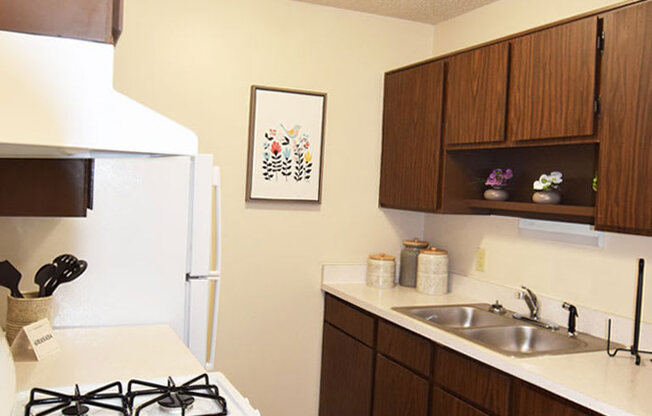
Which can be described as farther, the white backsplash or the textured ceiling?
the textured ceiling

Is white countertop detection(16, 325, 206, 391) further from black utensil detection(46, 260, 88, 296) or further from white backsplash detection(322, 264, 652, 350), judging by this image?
white backsplash detection(322, 264, 652, 350)

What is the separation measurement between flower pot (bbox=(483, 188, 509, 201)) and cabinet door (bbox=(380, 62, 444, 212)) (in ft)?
0.90

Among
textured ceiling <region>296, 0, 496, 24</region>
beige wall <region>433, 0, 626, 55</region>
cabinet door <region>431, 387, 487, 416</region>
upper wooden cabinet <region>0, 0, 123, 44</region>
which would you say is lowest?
cabinet door <region>431, 387, 487, 416</region>

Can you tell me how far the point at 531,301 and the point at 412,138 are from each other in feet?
3.50

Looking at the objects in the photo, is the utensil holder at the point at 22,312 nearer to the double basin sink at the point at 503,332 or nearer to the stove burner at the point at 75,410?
the stove burner at the point at 75,410

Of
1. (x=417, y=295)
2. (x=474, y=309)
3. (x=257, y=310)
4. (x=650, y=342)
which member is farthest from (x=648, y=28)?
(x=257, y=310)

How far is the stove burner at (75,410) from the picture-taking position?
1431 mm

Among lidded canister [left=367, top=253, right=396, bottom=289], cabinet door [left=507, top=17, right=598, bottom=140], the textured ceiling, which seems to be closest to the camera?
cabinet door [left=507, top=17, right=598, bottom=140]

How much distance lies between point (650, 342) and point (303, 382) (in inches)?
75.9

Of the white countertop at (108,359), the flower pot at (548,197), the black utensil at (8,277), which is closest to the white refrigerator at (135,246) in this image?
the white countertop at (108,359)

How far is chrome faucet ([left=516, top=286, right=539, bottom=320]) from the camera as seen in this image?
109 inches

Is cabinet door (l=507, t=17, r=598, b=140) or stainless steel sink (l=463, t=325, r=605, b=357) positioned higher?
cabinet door (l=507, t=17, r=598, b=140)

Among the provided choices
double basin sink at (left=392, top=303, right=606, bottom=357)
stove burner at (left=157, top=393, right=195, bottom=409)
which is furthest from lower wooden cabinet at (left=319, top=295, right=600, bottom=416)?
stove burner at (left=157, top=393, right=195, bottom=409)

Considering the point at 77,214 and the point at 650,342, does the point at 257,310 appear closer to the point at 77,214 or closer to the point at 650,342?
the point at 77,214
